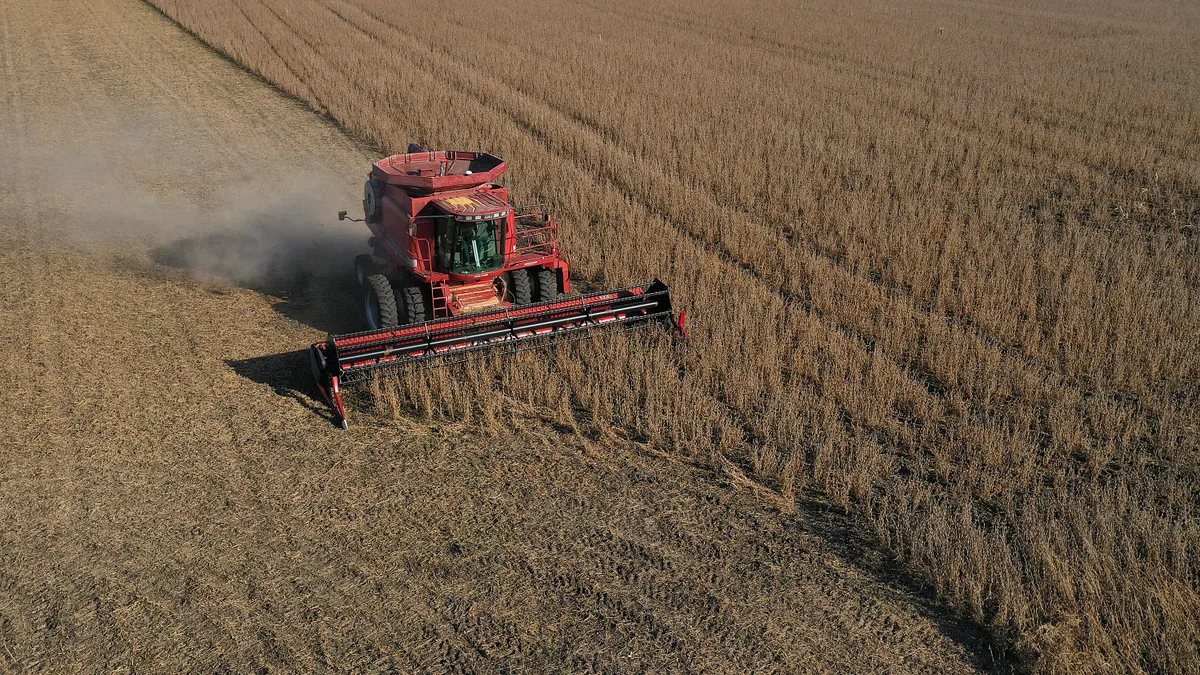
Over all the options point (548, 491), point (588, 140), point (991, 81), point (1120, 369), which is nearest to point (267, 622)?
point (548, 491)

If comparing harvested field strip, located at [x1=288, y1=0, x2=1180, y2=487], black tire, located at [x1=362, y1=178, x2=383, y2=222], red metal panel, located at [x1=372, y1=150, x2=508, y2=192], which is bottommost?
harvested field strip, located at [x1=288, y1=0, x2=1180, y2=487]

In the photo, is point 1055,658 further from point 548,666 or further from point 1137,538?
point 548,666

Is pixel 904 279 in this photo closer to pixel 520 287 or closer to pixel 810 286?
pixel 810 286

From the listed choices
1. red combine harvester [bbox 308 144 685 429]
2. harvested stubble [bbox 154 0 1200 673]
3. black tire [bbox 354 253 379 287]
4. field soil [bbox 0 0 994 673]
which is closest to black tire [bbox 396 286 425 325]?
red combine harvester [bbox 308 144 685 429]

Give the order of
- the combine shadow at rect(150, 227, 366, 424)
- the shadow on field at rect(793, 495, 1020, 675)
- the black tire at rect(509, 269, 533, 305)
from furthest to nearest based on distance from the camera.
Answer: the black tire at rect(509, 269, 533, 305)
the combine shadow at rect(150, 227, 366, 424)
the shadow on field at rect(793, 495, 1020, 675)

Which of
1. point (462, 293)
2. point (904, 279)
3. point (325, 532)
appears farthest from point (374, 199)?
point (904, 279)

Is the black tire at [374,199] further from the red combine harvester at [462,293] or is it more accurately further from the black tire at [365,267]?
the black tire at [365,267]

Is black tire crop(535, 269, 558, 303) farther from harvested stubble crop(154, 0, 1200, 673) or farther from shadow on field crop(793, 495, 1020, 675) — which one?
shadow on field crop(793, 495, 1020, 675)
